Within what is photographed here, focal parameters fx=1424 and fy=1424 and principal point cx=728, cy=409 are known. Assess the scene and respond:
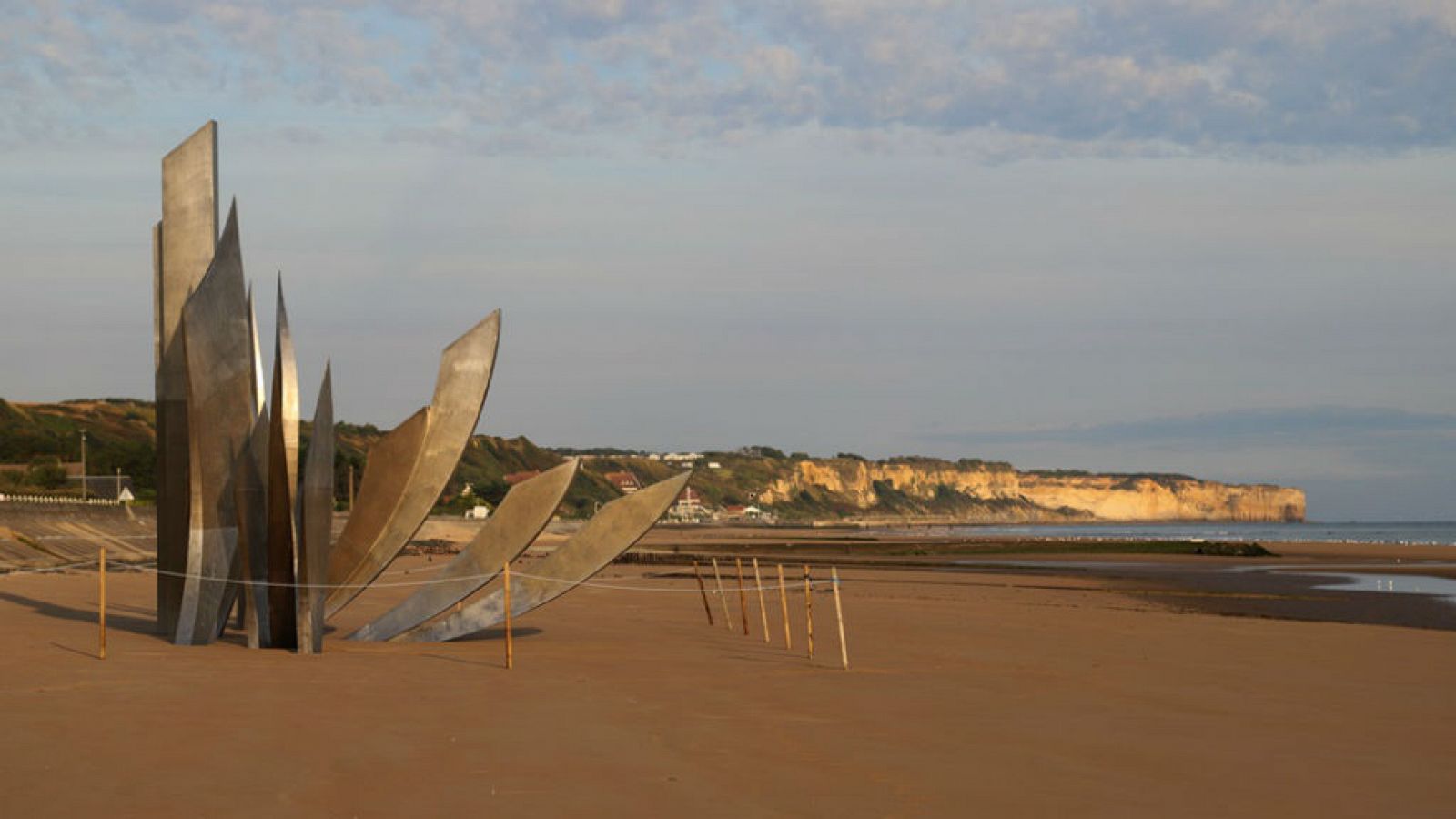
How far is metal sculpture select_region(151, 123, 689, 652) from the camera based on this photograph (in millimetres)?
13664

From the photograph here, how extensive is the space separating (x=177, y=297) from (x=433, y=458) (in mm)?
3178

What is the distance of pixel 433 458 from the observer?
1498cm

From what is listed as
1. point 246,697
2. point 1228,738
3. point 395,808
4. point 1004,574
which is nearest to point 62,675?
point 246,697

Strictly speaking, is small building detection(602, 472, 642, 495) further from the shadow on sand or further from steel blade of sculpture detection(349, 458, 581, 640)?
steel blade of sculpture detection(349, 458, 581, 640)

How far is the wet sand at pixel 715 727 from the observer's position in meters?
7.61

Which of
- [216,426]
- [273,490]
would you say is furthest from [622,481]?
[273,490]

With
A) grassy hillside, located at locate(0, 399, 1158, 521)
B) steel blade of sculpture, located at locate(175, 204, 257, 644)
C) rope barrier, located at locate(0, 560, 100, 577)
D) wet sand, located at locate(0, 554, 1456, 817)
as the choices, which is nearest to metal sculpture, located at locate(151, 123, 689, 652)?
steel blade of sculpture, located at locate(175, 204, 257, 644)

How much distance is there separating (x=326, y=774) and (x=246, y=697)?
2876 mm

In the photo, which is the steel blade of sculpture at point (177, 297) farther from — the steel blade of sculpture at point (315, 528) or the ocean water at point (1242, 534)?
the ocean water at point (1242, 534)

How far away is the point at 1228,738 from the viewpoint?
9844 millimetres

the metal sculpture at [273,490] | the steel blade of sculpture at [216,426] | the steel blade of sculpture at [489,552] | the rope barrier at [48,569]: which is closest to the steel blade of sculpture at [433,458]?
the metal sculpture at [273,490]

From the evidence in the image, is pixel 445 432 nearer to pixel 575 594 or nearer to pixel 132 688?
pixel 132 688

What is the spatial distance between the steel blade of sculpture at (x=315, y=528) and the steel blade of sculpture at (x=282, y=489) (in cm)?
14

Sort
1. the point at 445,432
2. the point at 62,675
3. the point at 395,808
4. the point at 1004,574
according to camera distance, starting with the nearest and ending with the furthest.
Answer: the point at 395,808
the point at 62,675
the point at 445,432
the point at 1004,574
